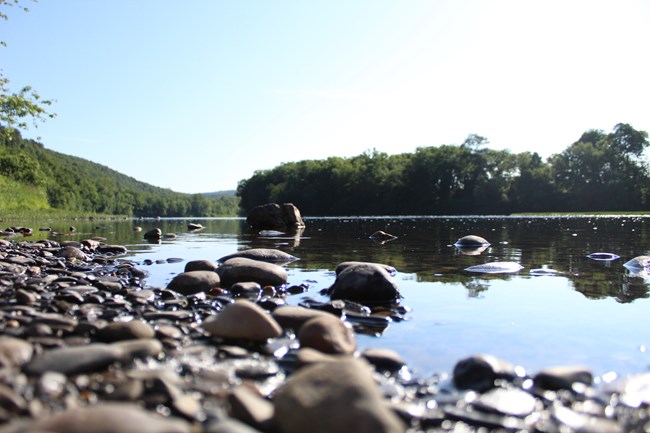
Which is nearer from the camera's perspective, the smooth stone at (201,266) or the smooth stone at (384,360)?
the smooth stone at (384,360)

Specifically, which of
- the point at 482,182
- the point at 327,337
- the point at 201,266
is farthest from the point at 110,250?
the point at 482,182

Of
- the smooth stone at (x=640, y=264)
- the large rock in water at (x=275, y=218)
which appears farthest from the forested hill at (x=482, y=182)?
the smooth stone at (x=640, y=264)

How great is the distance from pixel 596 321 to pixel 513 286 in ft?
8.85

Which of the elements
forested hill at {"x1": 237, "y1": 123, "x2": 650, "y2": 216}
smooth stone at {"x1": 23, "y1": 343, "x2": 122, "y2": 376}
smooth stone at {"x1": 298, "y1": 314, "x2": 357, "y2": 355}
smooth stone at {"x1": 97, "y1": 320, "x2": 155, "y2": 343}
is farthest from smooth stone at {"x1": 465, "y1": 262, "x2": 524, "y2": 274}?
forested hill at {"x1": 237, "y1": 123, "x2": 650, "y2": 216}

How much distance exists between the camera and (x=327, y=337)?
4656mm

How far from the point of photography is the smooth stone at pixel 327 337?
461cm

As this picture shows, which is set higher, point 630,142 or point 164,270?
point 630,142

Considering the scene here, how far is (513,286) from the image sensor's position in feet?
29.6

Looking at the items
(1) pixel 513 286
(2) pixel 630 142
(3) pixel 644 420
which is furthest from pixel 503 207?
(3) pixel 644 420

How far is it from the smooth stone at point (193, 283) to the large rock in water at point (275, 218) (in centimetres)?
3171

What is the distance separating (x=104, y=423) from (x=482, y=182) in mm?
102289

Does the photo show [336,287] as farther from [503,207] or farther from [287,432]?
[503,207]

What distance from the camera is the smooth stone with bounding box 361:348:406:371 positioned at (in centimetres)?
437

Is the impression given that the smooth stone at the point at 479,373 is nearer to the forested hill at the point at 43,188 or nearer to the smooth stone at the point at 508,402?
the smooth stone at the point at 508,402
